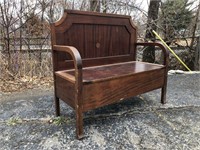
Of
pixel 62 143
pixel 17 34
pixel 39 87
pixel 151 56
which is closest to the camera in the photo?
pixel 62 143

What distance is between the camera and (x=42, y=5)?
346 cm

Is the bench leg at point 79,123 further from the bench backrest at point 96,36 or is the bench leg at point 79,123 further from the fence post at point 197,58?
the fence post at point 197,58

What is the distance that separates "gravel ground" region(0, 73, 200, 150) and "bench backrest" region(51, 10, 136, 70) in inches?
22.2

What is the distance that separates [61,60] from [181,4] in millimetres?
4620

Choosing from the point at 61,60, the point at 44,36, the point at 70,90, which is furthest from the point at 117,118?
the point at 44,36

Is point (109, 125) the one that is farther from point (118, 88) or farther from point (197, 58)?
point (197, 58)

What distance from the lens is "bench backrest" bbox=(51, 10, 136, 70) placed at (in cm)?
180

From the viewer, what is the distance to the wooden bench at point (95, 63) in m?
1.54

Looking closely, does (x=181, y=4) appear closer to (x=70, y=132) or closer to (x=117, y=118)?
(x=117, y=118)

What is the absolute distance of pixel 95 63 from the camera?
214cm

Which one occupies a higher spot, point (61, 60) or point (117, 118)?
point (61, 60)

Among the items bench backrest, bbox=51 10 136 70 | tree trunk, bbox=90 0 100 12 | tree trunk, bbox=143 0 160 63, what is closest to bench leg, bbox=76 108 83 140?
bench backrest, bbox=51 10 136 70

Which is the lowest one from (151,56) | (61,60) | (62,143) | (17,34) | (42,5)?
(62,143)

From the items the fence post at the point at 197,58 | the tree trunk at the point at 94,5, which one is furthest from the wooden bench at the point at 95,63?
the fence post at the point at 197,58
